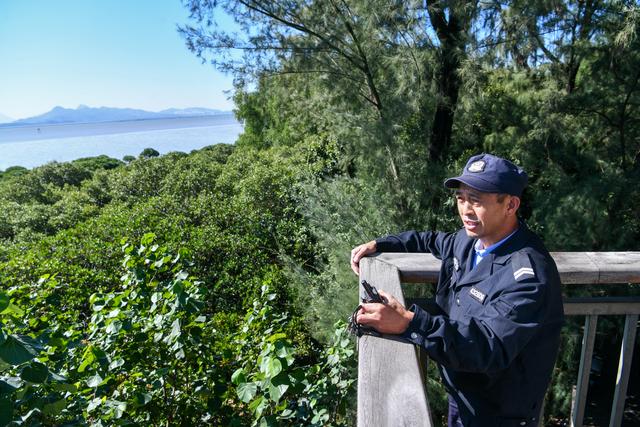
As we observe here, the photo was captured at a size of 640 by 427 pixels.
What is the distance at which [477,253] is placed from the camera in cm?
151

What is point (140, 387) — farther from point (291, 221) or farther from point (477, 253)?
point (291, 221)

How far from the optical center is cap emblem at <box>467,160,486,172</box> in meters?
1.45

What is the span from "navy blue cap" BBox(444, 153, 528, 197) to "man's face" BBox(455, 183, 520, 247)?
0.03 m

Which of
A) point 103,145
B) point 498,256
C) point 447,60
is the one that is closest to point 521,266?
point 498,256

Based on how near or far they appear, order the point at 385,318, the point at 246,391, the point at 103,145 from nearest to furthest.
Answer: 1. the point at 385,318
2. the point at 246,391
3. the point at 103,145

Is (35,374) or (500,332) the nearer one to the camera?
(500,332)

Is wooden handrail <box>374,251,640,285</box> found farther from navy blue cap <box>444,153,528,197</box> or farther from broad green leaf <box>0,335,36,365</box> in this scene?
broad green leaf <box>0,335,36,365</box>

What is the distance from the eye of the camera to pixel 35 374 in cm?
129

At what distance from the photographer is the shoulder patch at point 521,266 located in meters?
1.21

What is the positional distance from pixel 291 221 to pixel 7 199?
28.2ft

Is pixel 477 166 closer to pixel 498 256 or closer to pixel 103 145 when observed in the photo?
pixel 498 256

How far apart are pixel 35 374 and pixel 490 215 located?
4.80 ft

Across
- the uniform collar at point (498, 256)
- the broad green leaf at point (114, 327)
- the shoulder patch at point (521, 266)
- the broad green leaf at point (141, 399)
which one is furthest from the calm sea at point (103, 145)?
the shoulder patch at point (521, 266)

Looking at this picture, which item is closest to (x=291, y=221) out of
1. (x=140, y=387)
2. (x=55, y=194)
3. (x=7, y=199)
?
(x=140, y=387)
